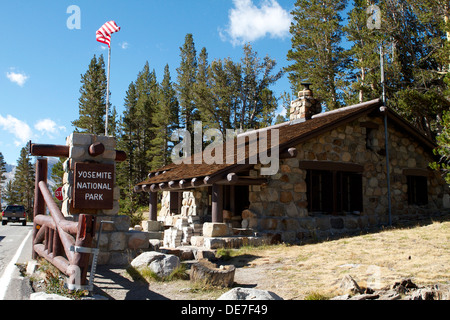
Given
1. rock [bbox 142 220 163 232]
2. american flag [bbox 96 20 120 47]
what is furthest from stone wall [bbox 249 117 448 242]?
american flag [bbox 96 20 120 47]

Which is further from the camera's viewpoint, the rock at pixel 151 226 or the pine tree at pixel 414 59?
the pine tree at pixel 414 59

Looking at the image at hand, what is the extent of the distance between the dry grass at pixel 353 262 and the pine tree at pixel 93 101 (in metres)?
33.2

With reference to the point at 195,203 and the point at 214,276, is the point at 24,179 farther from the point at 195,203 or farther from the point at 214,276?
the point at 214,276

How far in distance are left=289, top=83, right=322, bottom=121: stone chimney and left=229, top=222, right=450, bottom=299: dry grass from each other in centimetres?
636

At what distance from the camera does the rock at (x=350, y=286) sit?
5574 millimetres

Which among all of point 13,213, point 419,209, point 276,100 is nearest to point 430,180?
point 419,209

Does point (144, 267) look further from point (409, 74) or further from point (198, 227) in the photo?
point (409, 74)

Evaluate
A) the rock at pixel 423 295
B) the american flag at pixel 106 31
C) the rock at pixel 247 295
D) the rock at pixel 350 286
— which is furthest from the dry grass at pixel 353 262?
the american flag at pixel 106 31

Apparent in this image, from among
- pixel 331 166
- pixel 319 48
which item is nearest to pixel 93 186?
pixel 331 166

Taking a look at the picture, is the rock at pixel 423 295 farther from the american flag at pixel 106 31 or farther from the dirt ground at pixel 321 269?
the american flag at pixel 106 31

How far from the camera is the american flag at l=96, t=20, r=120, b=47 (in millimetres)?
19859

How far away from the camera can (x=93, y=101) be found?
40.1 metres

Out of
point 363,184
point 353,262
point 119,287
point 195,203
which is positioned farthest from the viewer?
point 195,203

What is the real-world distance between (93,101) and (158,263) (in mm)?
35932
